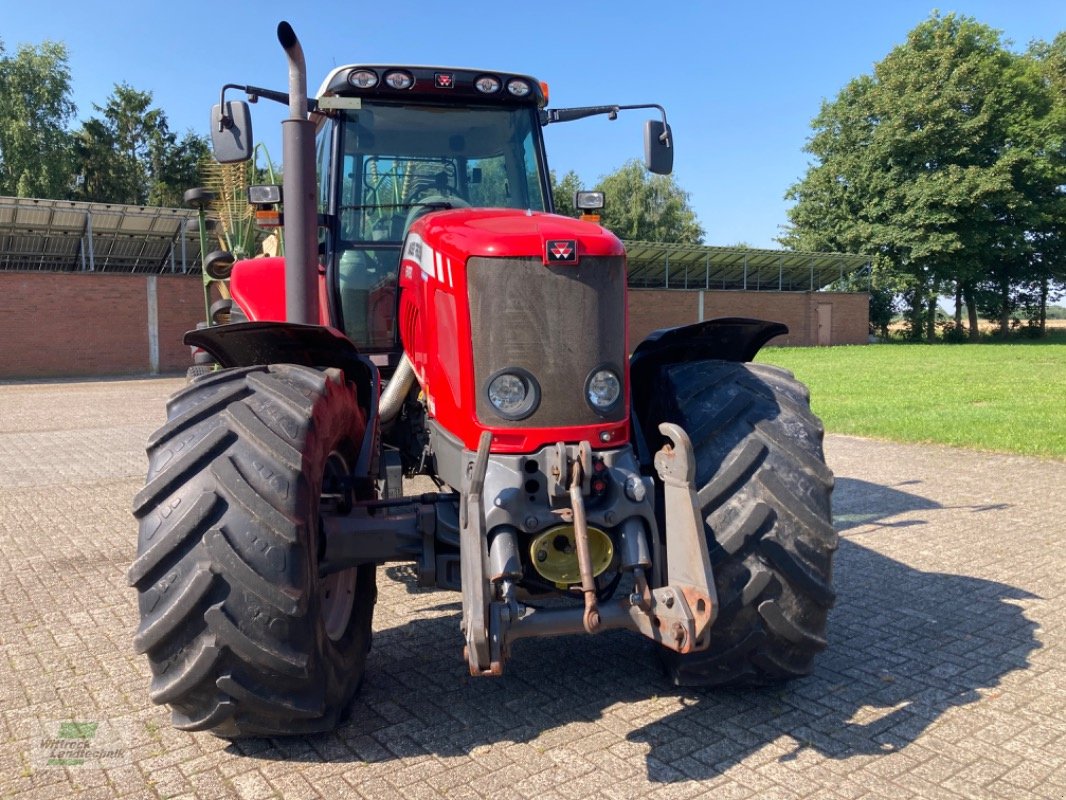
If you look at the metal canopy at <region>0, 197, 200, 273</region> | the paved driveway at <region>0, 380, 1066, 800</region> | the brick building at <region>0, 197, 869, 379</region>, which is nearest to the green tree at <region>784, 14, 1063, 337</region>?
the brick building at <region>0, 197, 869, 379</region>

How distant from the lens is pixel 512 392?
3207 millimetres

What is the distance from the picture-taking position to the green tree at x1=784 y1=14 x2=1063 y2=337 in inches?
1609

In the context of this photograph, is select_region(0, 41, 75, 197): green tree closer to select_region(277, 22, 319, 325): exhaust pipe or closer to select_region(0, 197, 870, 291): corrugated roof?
select_region(0, 197, 870, 291): corrugated roof

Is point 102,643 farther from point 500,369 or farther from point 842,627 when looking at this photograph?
point 842,627

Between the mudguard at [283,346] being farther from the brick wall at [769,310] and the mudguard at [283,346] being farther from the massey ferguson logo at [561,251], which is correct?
the brick wall at [769,310]

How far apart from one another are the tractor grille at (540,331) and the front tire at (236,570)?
67 centimetres

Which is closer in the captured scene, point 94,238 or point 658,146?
point 658,146

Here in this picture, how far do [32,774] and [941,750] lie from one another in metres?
3.15

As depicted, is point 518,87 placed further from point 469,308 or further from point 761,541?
point 761,541

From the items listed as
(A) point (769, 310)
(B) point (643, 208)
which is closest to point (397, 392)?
(A) point (769, 310)

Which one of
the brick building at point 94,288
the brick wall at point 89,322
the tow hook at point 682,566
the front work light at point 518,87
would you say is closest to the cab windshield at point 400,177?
the front work light at point 518,87

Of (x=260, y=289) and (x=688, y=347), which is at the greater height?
(x=260, y=289)

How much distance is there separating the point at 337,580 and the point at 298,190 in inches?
67.0

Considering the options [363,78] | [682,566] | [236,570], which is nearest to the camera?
[236,570]
